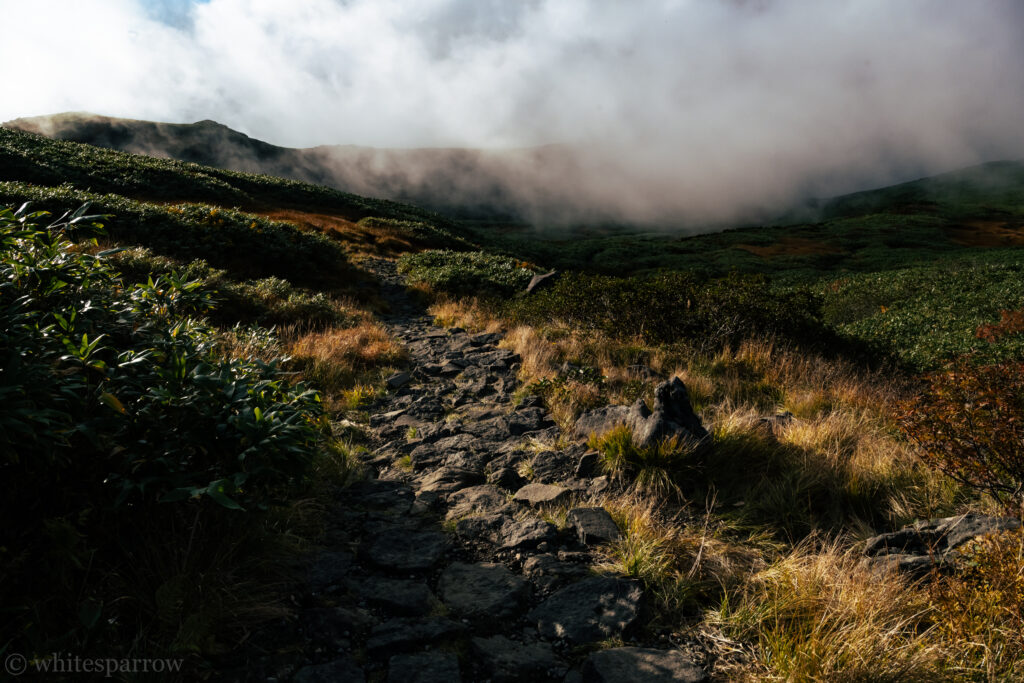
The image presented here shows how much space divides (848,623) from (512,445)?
3.25 m

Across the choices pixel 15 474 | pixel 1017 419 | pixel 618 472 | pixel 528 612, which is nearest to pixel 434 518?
pixel 528 612

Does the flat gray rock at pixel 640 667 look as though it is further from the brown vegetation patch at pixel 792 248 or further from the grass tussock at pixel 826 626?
the brown vegetation patch at pixel 792 248

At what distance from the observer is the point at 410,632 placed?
271cm

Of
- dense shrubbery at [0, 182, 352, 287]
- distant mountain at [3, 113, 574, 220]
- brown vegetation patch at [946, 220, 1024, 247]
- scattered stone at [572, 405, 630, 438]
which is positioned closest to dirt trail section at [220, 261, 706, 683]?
scattered stone at [572, 405, 630, 438]

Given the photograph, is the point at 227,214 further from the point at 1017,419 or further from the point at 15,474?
the point at 1017,419

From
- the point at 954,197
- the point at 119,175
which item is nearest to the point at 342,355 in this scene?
the point at 119,175

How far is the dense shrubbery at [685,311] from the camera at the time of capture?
9734 millimetres

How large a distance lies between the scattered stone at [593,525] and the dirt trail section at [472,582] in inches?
0.4

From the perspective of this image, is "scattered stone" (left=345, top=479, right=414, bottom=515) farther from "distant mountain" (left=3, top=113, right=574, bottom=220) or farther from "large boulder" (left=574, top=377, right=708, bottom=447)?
"distant mountain" (left=3, top=113, right=574, bottom=220)

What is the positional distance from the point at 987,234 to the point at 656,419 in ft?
297

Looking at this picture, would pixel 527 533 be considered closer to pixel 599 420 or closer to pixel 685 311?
pixel 599 420

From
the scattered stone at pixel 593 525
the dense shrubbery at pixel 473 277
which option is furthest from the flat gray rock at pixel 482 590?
the dense shrubbery at pixel 473 277

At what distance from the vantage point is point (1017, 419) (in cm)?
413

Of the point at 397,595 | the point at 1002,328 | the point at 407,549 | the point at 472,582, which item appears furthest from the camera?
the point at 1002,328
